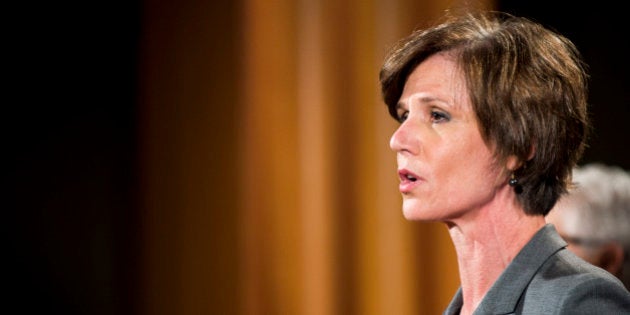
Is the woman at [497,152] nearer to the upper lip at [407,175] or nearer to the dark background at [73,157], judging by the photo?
the upper lip at [407,175]

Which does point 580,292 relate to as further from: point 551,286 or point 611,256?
point 611,256

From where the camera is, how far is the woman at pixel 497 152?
1309mm

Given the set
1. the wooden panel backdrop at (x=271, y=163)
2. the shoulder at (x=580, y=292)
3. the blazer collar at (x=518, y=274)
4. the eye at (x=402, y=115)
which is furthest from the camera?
the wooden panel backdrop at (x=271, y=163)

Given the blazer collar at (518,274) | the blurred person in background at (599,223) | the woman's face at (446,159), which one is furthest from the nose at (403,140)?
the blurred person in background at (599,223)

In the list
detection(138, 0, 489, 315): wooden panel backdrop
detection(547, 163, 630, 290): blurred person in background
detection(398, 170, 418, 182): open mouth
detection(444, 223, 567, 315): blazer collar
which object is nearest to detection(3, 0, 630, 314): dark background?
detection(138, 0, 489, 315): wooden panel backdrop

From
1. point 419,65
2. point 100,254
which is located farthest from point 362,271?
point 419,65

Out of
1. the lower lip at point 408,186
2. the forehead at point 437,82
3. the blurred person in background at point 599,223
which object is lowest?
the blurred person in background at point 599,223

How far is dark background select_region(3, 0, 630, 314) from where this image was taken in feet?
8.09

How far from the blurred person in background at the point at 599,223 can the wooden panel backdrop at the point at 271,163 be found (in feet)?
1.80

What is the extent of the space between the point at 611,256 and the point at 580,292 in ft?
3.54

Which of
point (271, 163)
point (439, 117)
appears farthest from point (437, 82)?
point (271, 163)

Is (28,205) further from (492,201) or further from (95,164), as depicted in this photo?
(492,201)

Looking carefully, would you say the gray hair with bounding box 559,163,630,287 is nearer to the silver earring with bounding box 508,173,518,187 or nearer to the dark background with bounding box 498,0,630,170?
the dark background with bounding box 498,0,630,170

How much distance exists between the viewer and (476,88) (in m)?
1.32
